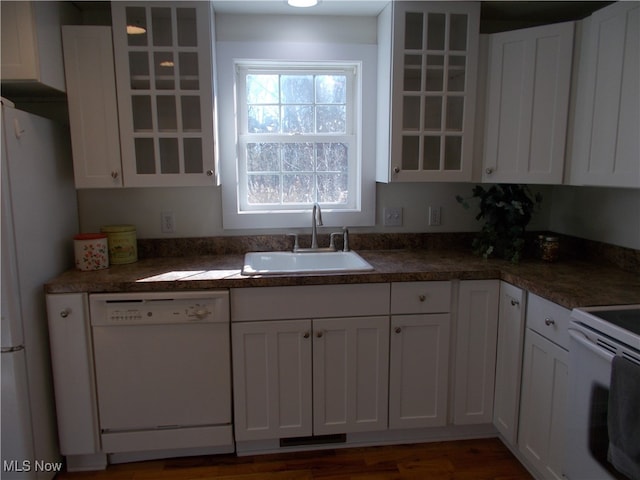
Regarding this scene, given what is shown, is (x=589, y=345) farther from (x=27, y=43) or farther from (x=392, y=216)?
(x=27, y=43)

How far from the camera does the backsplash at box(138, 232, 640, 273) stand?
240cm

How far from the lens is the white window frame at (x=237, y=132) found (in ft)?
7.68

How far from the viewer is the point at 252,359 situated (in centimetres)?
202

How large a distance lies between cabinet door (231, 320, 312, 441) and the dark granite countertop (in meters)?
0.23

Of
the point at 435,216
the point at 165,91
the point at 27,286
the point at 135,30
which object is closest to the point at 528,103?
the point at 435,216

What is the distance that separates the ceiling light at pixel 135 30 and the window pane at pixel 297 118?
2.64 ft

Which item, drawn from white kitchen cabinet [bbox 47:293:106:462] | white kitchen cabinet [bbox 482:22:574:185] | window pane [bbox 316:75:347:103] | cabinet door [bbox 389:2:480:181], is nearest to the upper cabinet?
cabinet door [bbox 389:2:480:181]

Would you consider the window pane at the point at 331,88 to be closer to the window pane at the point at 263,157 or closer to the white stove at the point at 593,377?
the window pane at the point at 263,157

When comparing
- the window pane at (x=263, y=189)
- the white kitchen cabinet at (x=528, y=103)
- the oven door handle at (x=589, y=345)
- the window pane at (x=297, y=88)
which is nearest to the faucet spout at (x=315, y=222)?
the window pane at (x=263, y=189)

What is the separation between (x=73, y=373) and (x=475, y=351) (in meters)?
1.86

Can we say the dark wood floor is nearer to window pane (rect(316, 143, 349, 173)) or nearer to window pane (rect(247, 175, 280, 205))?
window pane (rect(247, 175, 280, 205))

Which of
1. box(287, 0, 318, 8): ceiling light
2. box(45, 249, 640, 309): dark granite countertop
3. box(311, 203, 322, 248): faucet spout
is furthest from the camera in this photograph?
box(311, 203, 322, 248): faucet spout

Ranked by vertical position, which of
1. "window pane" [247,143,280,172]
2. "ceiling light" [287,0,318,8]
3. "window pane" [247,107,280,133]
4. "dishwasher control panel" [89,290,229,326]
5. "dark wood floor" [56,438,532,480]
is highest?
"ceiling light" [287,0,318,8]

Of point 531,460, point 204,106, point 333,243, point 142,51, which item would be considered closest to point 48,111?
point 142,51
